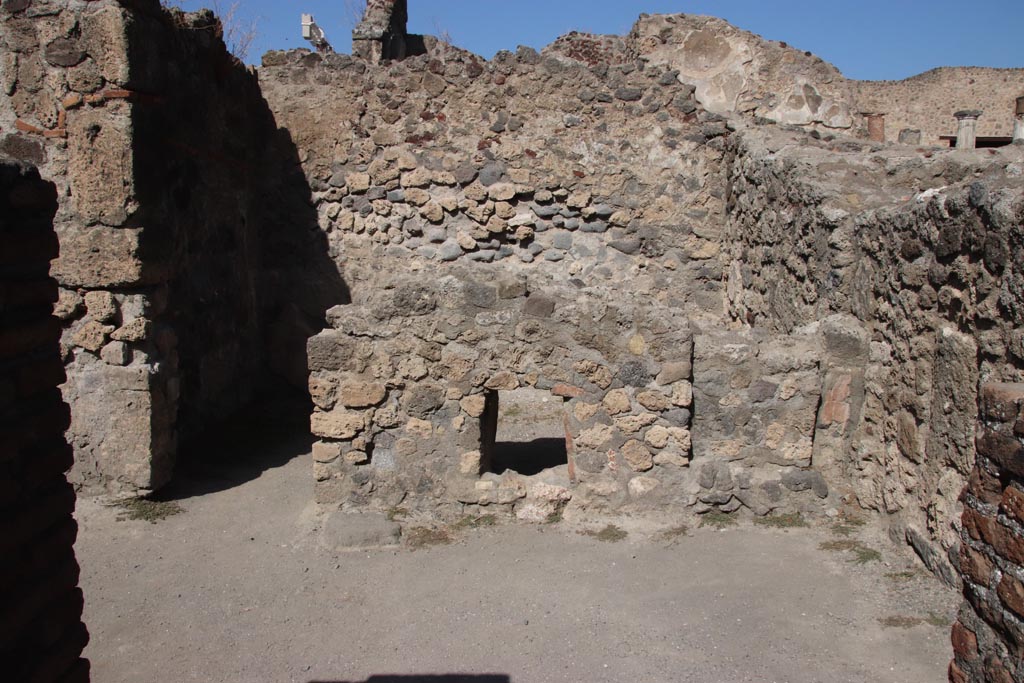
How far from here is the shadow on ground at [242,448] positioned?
5.87 metres

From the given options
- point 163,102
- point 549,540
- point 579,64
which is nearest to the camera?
point 549,540

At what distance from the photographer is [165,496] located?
5.63 metres

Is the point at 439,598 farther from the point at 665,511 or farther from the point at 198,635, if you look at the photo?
the point at 665,511

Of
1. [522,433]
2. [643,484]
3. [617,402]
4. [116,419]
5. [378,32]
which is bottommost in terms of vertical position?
[522,433]

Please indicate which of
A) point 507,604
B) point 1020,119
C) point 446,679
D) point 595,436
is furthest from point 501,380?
point 1020,119

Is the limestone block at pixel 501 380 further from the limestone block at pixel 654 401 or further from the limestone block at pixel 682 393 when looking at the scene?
the limestone block at pixel 682 393

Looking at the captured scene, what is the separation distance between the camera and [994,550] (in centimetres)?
197

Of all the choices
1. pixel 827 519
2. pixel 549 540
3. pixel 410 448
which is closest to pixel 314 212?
pixel 410 448

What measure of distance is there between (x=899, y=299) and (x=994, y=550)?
2948mm

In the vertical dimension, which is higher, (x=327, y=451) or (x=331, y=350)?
(x=331, y=350)

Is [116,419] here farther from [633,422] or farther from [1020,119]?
[1020,119]

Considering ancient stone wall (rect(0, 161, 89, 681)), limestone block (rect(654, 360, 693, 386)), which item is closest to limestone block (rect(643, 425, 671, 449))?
limestone block (rect(654, 360, 693, 386))

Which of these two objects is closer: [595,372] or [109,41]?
[595,372]

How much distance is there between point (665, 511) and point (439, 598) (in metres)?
1.59
